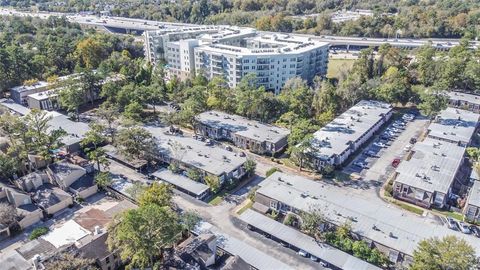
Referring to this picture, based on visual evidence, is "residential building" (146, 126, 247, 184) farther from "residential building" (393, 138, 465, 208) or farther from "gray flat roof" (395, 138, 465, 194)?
"gray flat roof" (395, 138, 465, 194)

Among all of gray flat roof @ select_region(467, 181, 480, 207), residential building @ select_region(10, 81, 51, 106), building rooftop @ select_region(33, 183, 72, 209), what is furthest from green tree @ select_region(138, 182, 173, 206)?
residential building @ select_region(10, 81, 51, 106)

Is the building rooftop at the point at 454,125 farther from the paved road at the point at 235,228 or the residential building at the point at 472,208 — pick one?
the paved road at the point at 235,228

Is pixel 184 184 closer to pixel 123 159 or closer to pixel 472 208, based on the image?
pixel 123 159

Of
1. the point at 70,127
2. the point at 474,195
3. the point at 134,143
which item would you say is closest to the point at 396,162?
the point at 474,195

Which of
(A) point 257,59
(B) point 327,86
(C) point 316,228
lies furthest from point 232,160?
(A) point 257,59

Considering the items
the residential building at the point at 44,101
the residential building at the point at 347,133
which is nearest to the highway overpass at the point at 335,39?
the residential building at the point at 347,133
